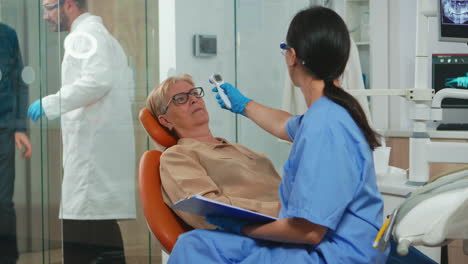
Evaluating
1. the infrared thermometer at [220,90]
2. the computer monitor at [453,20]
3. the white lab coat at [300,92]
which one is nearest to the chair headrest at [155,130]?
the infrared thermometer at [220,90]

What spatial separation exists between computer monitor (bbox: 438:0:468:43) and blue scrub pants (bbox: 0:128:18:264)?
1634 mm

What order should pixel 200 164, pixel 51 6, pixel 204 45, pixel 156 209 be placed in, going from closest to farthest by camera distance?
1. pixel 156 209
2. pixel 200 164
3. pixel 51 6
4. pixel 204 45

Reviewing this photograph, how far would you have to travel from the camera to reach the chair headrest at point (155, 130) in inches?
83.5

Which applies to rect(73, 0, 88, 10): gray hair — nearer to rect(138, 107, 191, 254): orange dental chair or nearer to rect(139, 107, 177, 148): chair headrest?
rect(139, 107, 177, 148): chair headrest

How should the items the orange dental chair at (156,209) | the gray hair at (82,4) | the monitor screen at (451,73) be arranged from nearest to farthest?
the orange dental chair at (156,209)
the gray hair at (82,4)
the monitor screen at (451,73)

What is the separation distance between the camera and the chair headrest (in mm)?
2121

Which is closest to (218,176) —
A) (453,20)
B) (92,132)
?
(92,132)

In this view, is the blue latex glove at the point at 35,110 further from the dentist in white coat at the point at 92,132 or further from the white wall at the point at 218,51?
the white wall at the point at 218,51

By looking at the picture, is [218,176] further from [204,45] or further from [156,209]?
[204,45]

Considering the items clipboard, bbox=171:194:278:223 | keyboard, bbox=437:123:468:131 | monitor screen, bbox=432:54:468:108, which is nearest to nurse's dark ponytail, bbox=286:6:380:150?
clipboard, bbox=171:194:278:223

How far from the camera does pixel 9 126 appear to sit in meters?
2.18

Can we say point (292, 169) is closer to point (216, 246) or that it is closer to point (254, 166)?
point (216, 246)

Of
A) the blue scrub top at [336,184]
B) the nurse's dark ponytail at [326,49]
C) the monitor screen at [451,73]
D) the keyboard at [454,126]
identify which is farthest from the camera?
the monitor screen at [451,73]

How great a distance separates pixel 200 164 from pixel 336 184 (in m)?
0.73
